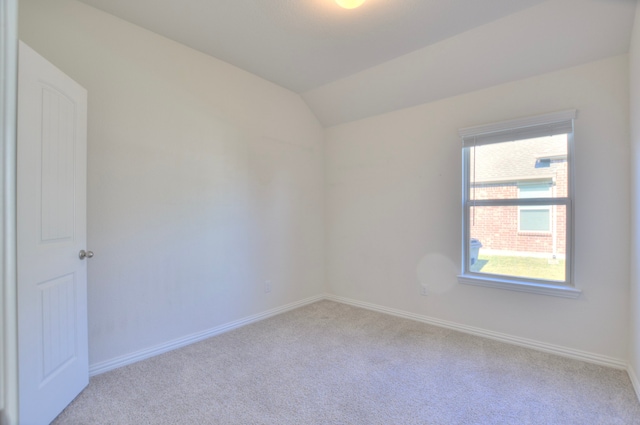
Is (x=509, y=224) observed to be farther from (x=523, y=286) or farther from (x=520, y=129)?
(x=520, y=129)

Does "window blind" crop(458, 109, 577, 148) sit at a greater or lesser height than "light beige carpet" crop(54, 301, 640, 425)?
greater

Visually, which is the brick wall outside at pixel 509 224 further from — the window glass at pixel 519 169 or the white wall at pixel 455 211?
the white wall at pixel 455 211

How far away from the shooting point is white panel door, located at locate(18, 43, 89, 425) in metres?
1.52

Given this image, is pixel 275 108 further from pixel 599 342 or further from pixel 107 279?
pixel 599 342

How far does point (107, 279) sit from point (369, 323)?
2.46 meters

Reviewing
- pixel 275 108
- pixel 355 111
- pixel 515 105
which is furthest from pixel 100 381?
pixel 515 105

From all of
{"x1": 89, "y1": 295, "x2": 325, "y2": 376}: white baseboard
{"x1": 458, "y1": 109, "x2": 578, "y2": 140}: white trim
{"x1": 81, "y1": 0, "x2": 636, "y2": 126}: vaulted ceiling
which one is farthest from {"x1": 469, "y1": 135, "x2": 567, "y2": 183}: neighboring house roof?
{"x1": 89, "y1": 295, "x2": 325, "y2": 376}: white baseboard

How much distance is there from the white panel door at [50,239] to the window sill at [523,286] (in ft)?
10.5

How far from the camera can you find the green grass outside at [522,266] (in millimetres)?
2570

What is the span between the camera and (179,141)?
2.68 m

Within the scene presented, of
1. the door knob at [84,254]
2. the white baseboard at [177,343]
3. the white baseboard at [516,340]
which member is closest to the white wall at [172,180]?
the white baseboard at [177,343]

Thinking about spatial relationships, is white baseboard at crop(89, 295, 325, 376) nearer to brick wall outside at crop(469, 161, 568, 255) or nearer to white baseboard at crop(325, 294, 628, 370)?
white baseboard at crop(325, 294, 628, 370)

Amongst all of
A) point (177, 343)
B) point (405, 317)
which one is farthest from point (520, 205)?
point (177, 343)

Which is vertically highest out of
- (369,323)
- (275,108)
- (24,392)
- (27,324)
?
(275,108)
